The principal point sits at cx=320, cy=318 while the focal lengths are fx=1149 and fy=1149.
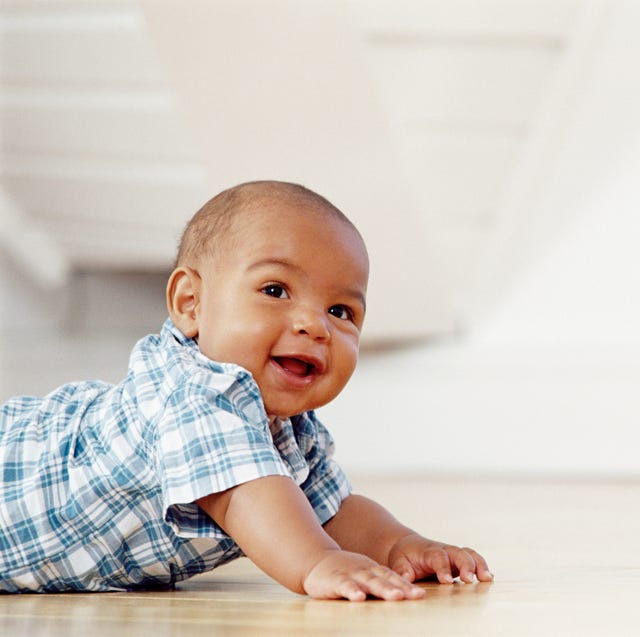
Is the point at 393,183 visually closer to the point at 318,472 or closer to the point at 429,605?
the point at 318,472

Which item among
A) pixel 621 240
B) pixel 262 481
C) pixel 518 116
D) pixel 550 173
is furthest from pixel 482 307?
pixel 262 481

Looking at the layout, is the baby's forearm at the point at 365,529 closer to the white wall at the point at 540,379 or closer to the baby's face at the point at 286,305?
the baby's face at the point at 286,305

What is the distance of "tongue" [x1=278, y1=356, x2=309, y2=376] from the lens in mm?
1041

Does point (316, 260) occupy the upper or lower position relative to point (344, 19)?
lower

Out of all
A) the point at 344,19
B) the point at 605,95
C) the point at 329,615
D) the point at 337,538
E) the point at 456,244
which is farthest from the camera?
the point at 456,244

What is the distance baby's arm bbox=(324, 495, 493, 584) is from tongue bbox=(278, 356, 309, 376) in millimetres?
207

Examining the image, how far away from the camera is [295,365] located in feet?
3.43

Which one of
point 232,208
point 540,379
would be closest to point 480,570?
point 232,208

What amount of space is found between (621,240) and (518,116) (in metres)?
1.54

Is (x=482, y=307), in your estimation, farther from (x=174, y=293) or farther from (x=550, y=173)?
(x=174, y=293)

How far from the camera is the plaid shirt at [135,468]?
0.94m

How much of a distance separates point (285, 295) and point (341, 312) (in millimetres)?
65

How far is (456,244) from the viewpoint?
290cm

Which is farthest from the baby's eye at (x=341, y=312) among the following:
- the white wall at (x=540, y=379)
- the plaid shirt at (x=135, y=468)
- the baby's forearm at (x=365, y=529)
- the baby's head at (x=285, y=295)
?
the white wall at (x=540, y=379)
